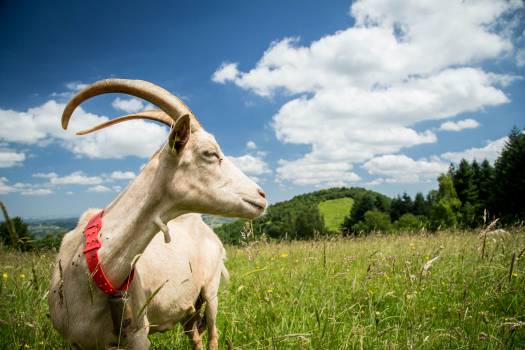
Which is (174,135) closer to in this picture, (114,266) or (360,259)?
(114,266)

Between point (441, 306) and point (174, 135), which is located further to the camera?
point (441, 306)

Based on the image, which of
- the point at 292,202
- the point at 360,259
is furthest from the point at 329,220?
the point at 360,259

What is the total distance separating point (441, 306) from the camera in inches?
154

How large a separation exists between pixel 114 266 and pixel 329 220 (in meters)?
108

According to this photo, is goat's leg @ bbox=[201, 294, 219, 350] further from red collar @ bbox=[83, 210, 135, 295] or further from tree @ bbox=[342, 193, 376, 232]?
tree @ bbox=[342, 193, 376, 232]

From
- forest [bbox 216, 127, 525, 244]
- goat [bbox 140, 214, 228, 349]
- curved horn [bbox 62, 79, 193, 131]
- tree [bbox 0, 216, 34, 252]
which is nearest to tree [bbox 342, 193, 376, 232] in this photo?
forest [bbox 216, 127, 525, 244]

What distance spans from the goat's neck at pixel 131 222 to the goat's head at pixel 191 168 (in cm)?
6

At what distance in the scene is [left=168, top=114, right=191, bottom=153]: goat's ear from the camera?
239 centimetres

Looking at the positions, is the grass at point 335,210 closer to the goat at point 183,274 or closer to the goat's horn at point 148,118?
the goat at point 183,274

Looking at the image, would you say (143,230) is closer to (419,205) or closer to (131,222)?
(131,222)

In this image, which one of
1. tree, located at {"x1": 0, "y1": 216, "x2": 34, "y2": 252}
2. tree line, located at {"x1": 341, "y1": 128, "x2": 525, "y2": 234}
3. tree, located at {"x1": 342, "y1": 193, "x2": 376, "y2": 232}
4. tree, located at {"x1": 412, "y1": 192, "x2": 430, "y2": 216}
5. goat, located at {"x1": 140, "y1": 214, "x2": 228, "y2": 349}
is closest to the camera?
tree, located at {"x1": 0, "y1": 216, "x2": 34, "y2": 252}

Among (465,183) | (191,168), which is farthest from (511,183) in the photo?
(191,168)

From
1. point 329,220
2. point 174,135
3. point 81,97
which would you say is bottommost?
point 329,220

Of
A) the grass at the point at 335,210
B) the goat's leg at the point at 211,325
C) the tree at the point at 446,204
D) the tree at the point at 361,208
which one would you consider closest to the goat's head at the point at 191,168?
the goat's leg at the point at 211,325
